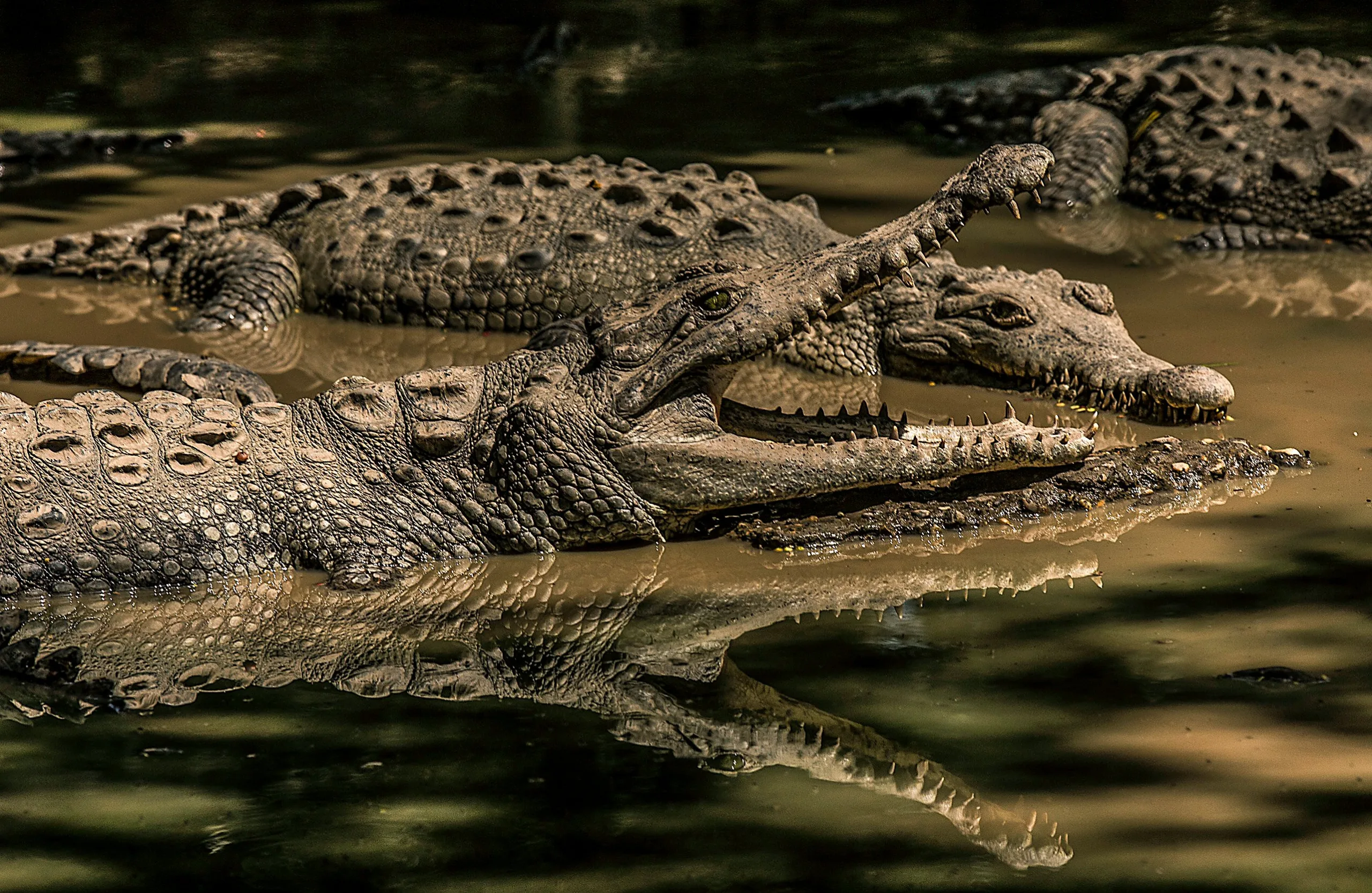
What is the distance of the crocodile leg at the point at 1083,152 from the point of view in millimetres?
10625

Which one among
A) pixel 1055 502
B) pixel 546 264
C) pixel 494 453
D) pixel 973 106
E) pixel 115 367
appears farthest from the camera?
pixel 973 106

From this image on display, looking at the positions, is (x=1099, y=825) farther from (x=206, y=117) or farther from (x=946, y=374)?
(x=206, y=117)

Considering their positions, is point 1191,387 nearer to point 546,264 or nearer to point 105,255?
point 546,264

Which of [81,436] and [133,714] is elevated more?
[81,436]

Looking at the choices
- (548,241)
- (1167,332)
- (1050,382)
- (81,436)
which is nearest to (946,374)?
(1050,382)

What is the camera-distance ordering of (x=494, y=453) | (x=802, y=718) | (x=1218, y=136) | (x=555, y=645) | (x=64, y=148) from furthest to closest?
(x=64, y=148), (x=1218, y=136), (x=494, y=453), (x=555, y=645), (x=802, y=718)

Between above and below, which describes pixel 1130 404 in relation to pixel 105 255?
above

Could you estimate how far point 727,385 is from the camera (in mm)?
5242

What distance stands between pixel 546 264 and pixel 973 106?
18.5ft

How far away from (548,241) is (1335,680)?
505cm

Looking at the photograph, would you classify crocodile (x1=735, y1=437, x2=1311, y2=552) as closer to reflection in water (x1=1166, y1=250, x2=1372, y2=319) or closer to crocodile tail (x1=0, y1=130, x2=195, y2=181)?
reflection in water (x1=1166, y1=250, x2=1372, y2=319)

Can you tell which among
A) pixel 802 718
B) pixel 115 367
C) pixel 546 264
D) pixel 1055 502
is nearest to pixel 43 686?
pixel 802 718

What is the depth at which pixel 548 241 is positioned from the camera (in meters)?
8.22

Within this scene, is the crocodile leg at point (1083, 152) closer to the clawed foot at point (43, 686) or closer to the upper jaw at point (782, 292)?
the upper jaw at point (782, 292)
